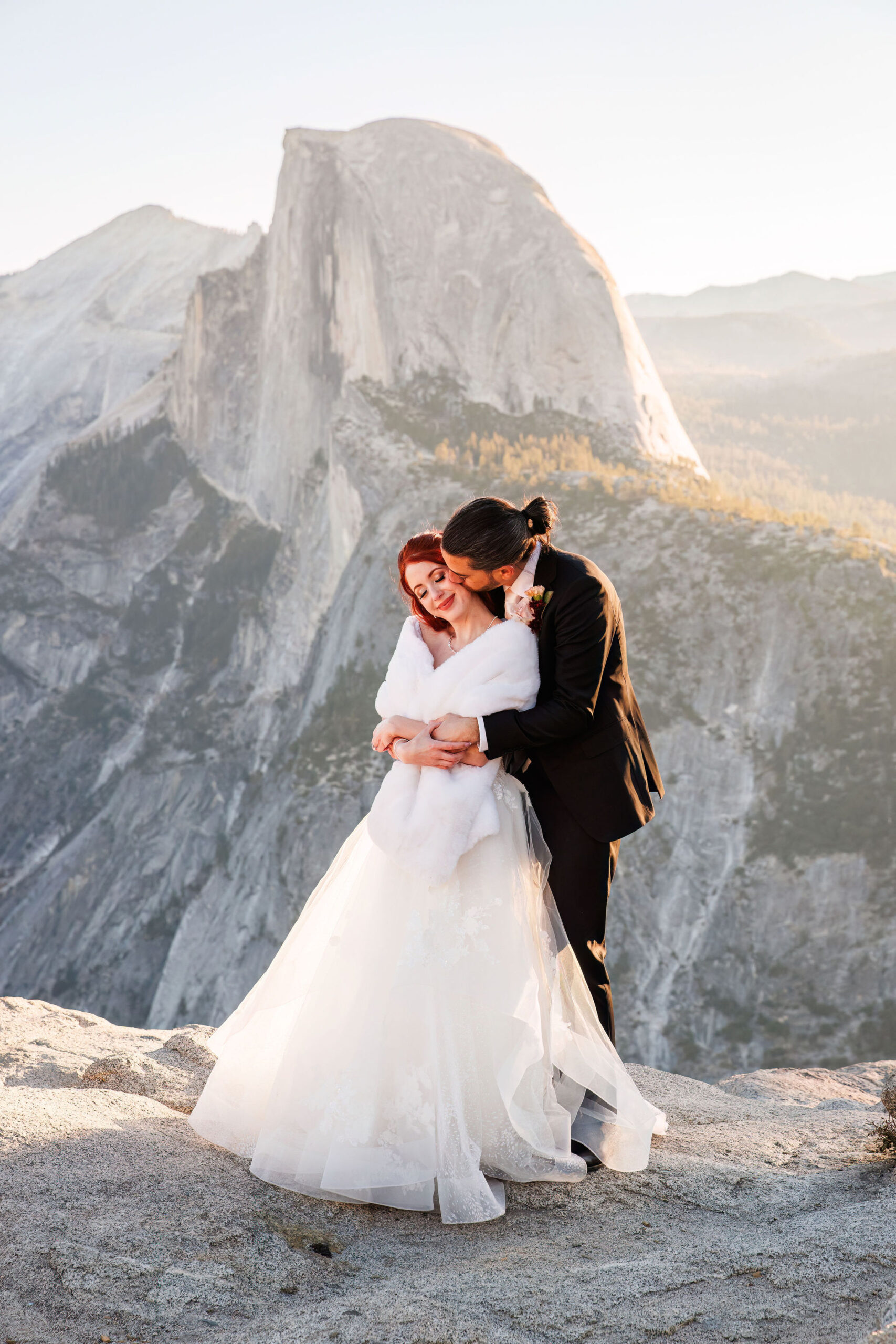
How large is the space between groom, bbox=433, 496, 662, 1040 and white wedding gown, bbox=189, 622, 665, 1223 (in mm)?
95

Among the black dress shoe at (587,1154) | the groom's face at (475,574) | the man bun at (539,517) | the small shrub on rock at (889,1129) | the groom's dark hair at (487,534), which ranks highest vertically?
the man bun at (539,517)

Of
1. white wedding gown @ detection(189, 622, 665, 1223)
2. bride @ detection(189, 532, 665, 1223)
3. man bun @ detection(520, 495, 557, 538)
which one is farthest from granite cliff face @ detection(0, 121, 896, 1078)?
man bun @ detection(520, 495, 557, 538)

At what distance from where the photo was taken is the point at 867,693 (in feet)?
44.1

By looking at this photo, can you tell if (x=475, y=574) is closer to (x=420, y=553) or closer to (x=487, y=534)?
(x=487, y=534)

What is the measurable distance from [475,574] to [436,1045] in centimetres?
160

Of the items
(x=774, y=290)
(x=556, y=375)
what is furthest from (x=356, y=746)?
(x=774, y=290)

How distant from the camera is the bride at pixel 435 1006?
10.1 ft

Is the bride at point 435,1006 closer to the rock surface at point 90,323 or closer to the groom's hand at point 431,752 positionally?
the groom's hand at point 431,752

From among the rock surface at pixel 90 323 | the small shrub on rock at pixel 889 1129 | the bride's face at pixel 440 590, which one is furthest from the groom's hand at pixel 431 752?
the rock surface at pixel 90 323

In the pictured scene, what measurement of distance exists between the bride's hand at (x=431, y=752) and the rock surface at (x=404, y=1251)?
148 cm

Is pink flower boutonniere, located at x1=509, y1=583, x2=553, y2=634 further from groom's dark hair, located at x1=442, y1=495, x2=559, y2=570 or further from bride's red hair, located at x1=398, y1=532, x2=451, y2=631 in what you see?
bride's red hair, located at x1=398, y1=532, x2=451, y2=631

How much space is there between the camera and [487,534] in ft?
10.5

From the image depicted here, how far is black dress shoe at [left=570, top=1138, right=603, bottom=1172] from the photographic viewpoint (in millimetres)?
3424

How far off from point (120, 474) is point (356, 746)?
16123 millimetres
